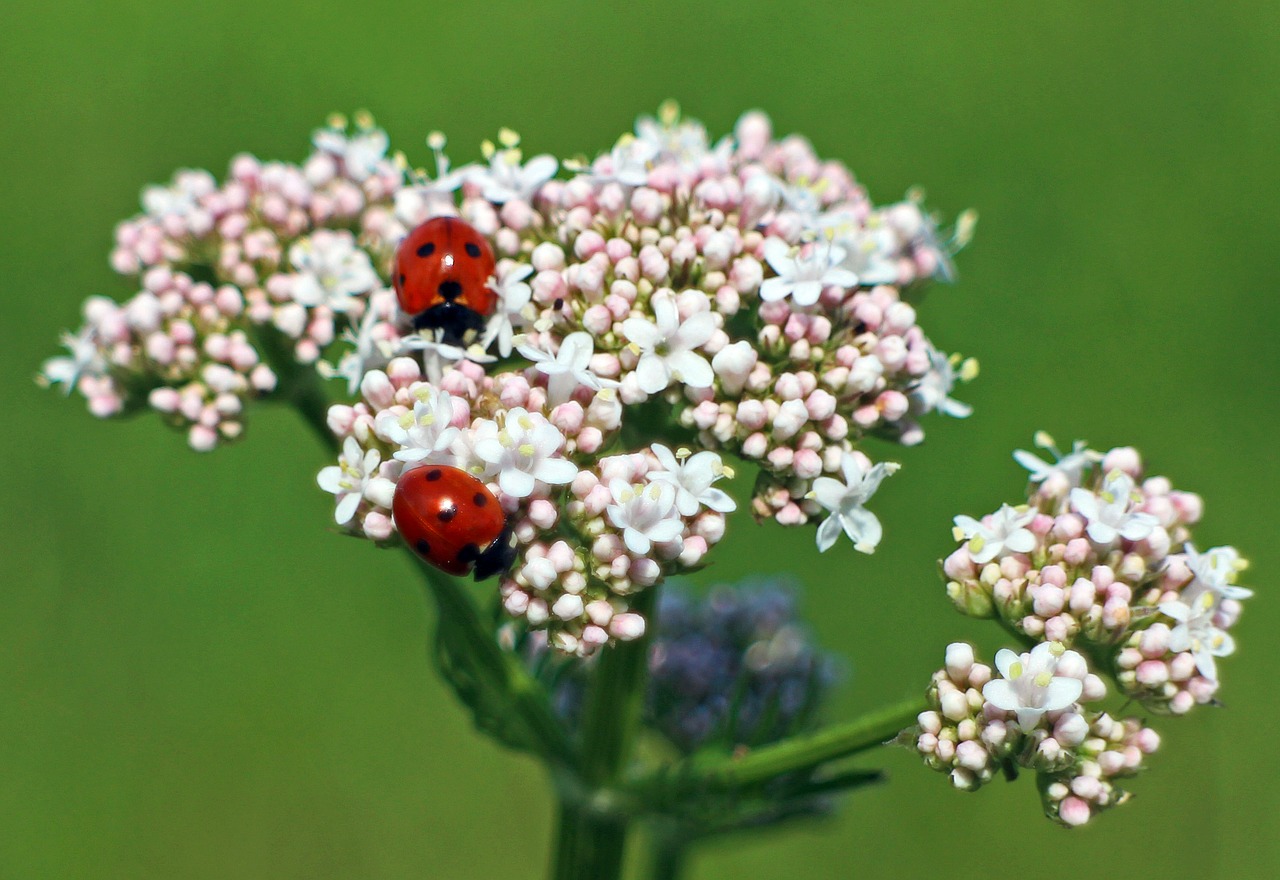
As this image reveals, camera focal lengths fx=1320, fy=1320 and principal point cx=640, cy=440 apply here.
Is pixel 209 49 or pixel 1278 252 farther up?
pixel 209 49

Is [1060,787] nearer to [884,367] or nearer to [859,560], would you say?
[884,367]

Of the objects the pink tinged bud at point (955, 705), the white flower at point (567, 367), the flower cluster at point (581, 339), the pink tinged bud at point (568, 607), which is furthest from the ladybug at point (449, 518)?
the pink tinged bud at point (955, 705)

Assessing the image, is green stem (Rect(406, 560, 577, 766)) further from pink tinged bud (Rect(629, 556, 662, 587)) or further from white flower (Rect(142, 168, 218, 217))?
white flower (Rect(142, 168, 218, 217))

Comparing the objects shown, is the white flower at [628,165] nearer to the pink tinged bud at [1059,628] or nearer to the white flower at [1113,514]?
the white flower at [1113,514]

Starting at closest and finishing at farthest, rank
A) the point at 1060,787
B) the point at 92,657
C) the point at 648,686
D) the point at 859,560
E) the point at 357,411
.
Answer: the point at 1060,787
the point at 357,411
the point at 648,686
the point at 92,657
the point at 859,560

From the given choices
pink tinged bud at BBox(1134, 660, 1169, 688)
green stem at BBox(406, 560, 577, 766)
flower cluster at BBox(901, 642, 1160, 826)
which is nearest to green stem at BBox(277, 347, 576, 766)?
green stem at BBox(406, 560, 577, 766)

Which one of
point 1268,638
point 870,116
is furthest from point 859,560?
point 870,116
